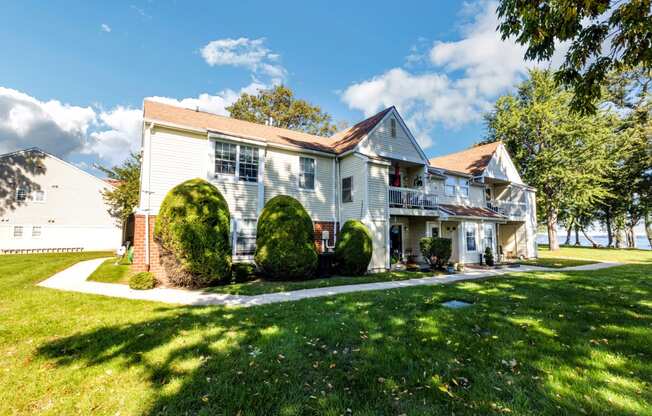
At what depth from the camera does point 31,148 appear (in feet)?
81.3

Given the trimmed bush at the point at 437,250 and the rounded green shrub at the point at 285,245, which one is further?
the trimmed bush at the point at 437,250

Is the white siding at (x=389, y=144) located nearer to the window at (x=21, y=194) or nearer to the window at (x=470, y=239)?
the window at (x=470, y=239)

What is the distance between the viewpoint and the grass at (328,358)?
10.2 feet

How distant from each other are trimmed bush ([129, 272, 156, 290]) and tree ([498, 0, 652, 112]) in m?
12.5

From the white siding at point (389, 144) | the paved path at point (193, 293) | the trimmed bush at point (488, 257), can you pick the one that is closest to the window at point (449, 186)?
the white siding at point (389, 144)

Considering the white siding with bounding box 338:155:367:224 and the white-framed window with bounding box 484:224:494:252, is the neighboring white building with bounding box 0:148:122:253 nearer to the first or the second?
the white siding with bounding box 338:155:367:224

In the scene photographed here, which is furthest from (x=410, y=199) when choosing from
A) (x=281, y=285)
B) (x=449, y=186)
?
(x=281, y=285)

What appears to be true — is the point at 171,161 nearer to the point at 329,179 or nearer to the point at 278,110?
the point at 329,179

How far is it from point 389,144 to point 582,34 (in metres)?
A: 10.0

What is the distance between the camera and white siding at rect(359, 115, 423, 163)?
15398 mm

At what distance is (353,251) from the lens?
12.4m

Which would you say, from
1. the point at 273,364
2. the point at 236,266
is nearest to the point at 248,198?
the point at 236,266

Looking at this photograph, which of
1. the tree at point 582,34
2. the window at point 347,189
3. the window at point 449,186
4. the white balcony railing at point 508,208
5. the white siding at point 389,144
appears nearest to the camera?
the tree at point 582,34

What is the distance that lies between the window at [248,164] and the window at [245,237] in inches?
79.4
